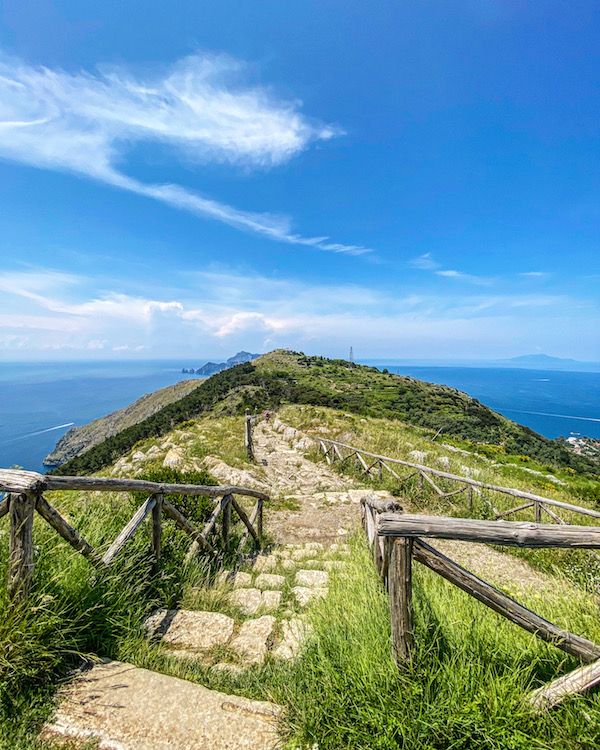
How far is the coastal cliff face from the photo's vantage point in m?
82.1

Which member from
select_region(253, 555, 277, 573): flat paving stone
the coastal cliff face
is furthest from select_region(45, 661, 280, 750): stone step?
the coastal cliff face

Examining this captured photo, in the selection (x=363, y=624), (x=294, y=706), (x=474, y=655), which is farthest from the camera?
(x=363, y=624)

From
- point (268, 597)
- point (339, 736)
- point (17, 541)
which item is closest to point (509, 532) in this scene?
point (339, 736)

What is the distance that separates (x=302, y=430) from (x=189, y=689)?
17544 millimetres

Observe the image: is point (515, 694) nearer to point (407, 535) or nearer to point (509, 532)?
point (509, 532)

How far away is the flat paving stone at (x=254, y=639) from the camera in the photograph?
294 cm

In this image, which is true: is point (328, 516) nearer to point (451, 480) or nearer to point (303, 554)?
point (303, 554)

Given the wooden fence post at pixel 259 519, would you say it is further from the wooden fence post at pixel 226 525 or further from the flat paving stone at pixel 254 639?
the flat paving stone at pixel 254 639

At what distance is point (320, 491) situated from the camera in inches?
456

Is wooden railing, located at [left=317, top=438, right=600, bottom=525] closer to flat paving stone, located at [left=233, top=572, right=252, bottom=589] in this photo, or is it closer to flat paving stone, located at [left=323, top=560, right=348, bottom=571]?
flat paving stone, located at [left=323, top=560, right=348, bottom=571]

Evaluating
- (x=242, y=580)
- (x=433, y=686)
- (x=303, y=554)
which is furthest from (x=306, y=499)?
(x=433, y=686)

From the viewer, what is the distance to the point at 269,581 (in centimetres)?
468

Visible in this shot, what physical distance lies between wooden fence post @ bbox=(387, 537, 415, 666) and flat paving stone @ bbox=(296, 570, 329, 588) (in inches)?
92.2

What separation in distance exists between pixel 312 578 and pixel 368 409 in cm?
3342
